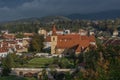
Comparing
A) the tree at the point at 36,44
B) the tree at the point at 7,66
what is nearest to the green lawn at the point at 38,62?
the tree at the point at 7,66

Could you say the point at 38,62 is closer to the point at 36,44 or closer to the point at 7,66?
the point at 7,66

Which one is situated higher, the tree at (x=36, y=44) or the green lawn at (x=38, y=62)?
the tree at (x=36, y=44)

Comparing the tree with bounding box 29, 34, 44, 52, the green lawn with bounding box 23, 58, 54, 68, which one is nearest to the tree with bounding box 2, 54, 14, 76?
the green lawn with bounding box 23, 58, 54, 68

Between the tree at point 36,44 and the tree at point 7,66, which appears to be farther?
the tree at point 36,44

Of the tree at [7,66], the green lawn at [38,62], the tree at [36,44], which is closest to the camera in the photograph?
the tree at [7,66]

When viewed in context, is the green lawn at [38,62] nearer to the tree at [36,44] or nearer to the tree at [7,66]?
the tree at [7,66]

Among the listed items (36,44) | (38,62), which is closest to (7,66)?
(38,62)

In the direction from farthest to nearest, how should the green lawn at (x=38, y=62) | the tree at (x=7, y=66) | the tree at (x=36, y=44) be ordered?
the tree at (x=36, y=44) < the green lawn at (x=38, y=62) < the tree at (x=7, y=66)

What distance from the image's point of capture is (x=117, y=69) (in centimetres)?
1806

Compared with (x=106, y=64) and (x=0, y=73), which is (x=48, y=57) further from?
(x=106, y=64)

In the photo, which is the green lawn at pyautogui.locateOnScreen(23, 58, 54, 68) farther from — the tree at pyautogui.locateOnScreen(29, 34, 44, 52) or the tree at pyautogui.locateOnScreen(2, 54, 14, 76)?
the tree at pyautogui.locateOnScreen(29, 34, 44, 52)

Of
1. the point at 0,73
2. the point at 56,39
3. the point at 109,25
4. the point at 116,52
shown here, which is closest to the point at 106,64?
the point at 116,52

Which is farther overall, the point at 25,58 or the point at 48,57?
the point at 48,57

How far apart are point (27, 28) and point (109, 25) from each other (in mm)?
24205
